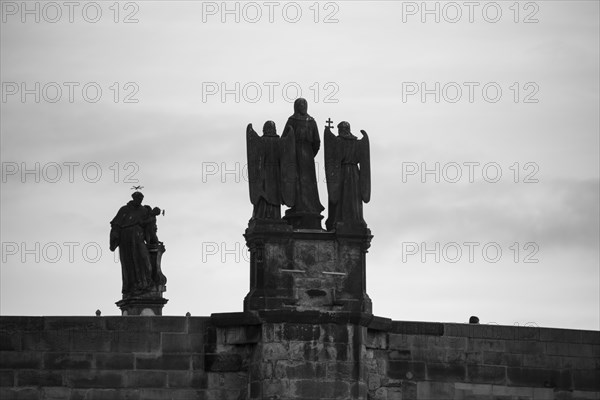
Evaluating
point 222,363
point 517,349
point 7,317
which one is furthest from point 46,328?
point 517,349

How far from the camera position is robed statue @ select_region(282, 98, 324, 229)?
129ft

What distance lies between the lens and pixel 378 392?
3947cm

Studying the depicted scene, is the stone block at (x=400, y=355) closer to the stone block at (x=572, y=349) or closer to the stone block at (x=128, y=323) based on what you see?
the stone block at (x=572, y=349)

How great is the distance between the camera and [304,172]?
129 ft

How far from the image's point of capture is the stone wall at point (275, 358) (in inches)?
1510

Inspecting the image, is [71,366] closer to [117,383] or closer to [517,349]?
[117,383]

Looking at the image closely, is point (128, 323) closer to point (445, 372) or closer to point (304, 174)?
point (304, 174)

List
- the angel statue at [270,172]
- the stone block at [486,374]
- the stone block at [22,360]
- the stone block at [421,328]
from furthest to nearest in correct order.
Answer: the stone block at [486,374], the stone block at [421,328], the stone block at [22,360], the angel statue at [270,172]

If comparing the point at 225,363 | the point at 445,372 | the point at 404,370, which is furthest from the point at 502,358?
the point at 225,363

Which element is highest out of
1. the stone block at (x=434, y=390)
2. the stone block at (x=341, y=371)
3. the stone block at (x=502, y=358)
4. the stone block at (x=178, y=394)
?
the stone block at (x=502, y=358)

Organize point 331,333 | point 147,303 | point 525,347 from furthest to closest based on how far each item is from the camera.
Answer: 1. point 147,303
2. point 525,347
3. point 331,333

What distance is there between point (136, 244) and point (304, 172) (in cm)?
421

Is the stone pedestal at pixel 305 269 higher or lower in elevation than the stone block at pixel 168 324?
higher

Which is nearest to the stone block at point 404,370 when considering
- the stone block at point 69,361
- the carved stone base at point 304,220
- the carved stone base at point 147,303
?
the carved stone base at point 304,220
